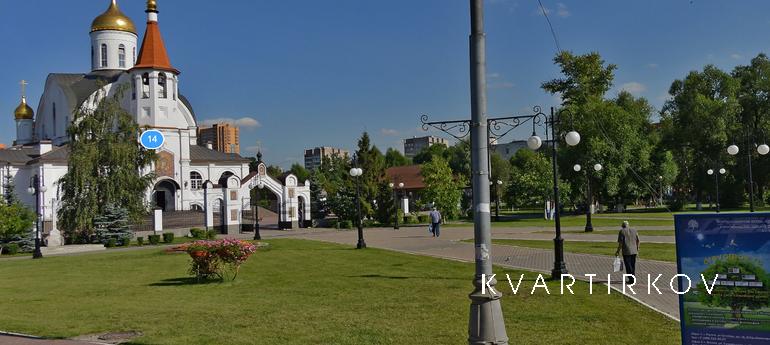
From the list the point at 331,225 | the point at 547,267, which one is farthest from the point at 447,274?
the point at 331,225

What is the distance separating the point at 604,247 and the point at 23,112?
65.3m

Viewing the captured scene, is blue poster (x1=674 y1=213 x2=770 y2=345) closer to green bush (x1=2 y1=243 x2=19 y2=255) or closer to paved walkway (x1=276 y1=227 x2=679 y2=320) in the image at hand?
paved walkway (x1=276 y1=227 x2=679 y2=320)

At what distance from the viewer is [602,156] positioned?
176 ft

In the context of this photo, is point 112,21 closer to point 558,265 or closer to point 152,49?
point 152,49

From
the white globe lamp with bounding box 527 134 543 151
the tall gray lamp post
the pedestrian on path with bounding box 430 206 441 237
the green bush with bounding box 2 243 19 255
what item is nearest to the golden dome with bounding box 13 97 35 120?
the green bush with bounding box 2 243 19 255

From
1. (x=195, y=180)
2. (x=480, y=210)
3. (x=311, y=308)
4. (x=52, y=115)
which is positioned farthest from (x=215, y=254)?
(x=52, y=115)

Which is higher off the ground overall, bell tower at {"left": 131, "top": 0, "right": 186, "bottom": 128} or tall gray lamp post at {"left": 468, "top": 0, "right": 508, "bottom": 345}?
bell tower at {"left": 131, "top": 0, "right": 186, "bottom": 128}

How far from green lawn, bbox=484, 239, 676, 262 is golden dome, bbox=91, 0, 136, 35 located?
162 feet

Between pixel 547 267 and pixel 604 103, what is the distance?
41459 millimetres

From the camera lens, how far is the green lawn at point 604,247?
63.3 ft

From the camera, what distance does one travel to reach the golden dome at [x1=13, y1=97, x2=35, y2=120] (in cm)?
6775

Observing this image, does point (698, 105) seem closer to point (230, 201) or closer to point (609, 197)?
point (609, 197)

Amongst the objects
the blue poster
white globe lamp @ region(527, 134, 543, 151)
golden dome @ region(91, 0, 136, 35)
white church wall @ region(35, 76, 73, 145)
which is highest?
golden dome @ region(91, 0, 136, 35)

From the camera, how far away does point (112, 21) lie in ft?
203
